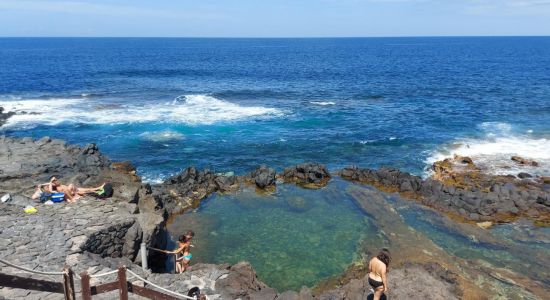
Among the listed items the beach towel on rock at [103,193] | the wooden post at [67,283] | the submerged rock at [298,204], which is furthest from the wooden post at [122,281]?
the submerged rock at [298,204]

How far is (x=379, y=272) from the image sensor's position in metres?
12.8

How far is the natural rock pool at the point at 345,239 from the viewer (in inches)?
736

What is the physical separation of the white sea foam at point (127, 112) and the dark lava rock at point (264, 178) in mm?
17025

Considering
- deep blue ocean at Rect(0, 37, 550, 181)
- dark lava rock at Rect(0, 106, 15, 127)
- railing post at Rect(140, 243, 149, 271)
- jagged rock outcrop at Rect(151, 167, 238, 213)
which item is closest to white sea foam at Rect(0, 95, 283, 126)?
deep blue ocean at Rect(0, 37, 550, 181)

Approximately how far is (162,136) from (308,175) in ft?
54.0

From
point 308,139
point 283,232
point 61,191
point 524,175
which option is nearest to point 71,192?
point 61,191

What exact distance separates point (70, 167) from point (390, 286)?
19.8 m

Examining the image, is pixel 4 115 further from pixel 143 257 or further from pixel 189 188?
pixel 143 257

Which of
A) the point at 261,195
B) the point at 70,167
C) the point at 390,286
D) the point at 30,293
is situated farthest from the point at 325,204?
the point at 30,293

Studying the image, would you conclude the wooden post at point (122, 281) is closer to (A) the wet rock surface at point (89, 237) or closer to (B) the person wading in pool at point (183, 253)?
(A) the wet rock surface at point (89, 237)

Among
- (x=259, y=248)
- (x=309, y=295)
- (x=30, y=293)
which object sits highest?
(x=30, y=293)

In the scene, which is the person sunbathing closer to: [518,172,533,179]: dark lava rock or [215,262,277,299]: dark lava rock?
[215,262,277,299]: dark lava rock

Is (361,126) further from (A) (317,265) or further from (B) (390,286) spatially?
(B) (390,286)

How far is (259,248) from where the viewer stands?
2120cm
